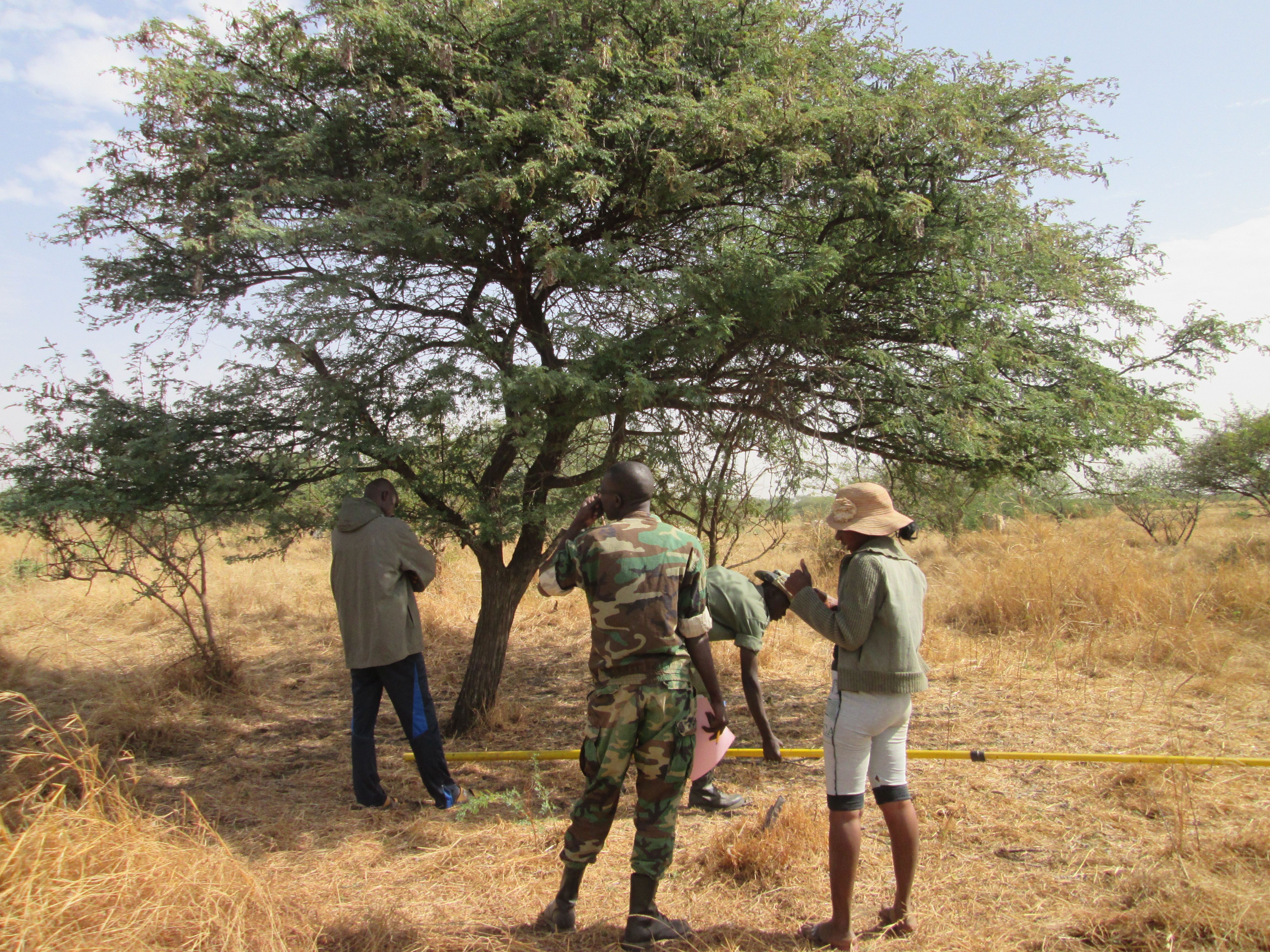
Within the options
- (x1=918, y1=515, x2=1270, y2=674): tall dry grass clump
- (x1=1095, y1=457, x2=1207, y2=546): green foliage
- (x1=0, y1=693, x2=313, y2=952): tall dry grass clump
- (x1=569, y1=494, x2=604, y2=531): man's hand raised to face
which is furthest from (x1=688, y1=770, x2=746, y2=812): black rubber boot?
(x1=1095, y1=457, x2=1207, y2=546): green foliage

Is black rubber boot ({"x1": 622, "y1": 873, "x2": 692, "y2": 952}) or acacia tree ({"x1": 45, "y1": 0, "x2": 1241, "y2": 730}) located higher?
acacia tree ({"x1": 45, "y1": 0, "x2": 1241, "y2": 730})

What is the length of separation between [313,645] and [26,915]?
8417 mm

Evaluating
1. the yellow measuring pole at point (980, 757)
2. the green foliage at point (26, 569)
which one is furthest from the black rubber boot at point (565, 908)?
the green foliage at point (26, 569)

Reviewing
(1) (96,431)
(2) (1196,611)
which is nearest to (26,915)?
(1) (96,431)

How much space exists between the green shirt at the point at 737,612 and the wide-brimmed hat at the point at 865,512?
179cm

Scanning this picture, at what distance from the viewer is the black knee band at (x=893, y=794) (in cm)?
314

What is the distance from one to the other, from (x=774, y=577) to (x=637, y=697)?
93 cm

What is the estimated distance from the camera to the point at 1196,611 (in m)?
9.60

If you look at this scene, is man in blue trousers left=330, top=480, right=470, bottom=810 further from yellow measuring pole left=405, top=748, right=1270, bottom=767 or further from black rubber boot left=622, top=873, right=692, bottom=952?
black rubber boot left=622, top=873, right=692, bottom=952

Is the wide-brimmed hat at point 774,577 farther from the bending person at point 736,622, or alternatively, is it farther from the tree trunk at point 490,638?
the tree trunk at point 490,638

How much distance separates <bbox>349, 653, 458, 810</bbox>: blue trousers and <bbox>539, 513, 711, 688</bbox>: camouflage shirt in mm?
2011

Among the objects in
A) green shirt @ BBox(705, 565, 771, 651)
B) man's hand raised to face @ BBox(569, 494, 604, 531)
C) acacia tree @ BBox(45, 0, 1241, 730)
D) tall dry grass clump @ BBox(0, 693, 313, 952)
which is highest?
acacia tree @ BBox(45, 0, 1241, 730)

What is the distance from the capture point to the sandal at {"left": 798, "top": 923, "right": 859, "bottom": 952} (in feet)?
10.2

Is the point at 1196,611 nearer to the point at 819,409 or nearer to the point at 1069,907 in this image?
the point at 819,409
